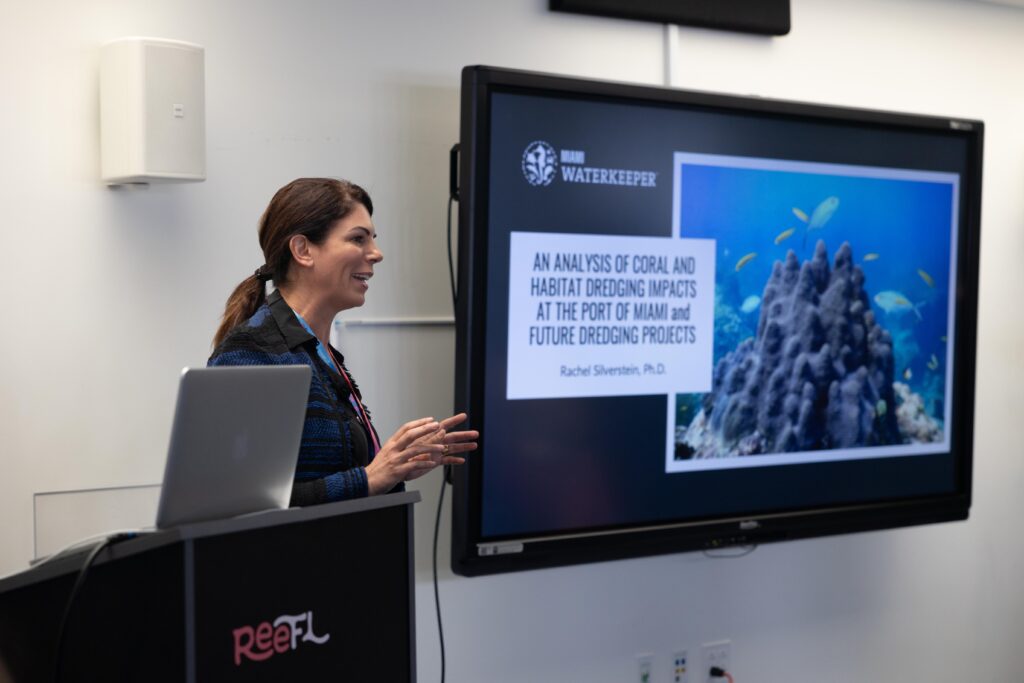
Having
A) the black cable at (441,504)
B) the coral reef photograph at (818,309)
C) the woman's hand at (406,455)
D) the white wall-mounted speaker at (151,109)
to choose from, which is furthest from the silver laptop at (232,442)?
the coral reef photograph at (818,309)

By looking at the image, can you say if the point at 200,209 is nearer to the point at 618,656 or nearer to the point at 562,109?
the point at 562,109

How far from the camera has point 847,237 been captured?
3.49 m

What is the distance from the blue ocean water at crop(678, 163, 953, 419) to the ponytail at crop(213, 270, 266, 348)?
4.63ft

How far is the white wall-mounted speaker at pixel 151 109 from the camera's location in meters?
2.46

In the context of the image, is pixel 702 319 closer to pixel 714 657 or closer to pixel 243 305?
pixel 714 657

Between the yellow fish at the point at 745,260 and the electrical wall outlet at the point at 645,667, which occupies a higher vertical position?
the yellow fish at the point at 745,260

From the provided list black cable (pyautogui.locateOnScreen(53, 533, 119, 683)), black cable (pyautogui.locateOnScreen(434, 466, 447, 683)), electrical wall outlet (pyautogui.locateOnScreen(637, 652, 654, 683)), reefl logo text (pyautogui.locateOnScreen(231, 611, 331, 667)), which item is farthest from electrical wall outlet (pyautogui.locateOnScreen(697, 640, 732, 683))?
black cable (pyautogui.locateOnScreen(53, 533, 119, 683))

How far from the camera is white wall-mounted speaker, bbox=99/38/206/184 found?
2.46 m

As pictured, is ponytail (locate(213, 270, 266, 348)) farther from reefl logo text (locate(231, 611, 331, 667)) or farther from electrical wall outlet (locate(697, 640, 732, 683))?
electrical wall outlet (locate(697, 640, 732, 683))

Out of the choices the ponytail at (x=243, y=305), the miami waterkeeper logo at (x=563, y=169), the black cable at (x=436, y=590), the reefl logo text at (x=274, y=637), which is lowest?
the black cable at (x=436, y=590)

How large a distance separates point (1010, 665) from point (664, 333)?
2.17m

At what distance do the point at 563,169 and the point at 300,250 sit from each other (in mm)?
979

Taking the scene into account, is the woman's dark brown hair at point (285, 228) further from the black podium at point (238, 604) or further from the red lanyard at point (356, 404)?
the black podium at point (238, 604)

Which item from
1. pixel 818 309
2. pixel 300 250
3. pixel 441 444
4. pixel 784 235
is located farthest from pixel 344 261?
pixel 818 309
